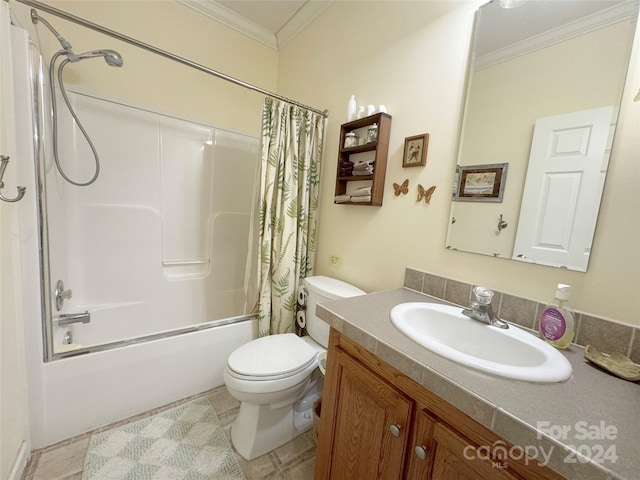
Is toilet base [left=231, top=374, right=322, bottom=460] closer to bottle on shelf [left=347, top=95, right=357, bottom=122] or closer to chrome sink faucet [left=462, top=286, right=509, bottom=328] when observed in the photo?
chrome sink faucet [left=462, top=286, right=509, bottom=328]

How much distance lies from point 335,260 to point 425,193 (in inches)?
28.7

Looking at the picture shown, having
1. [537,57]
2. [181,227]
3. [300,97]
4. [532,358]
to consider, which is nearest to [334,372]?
[532,358]

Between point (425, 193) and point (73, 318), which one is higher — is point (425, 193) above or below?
above

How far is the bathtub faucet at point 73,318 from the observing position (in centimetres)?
148

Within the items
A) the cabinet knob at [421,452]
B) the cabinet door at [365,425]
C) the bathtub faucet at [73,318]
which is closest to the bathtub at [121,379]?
the bathtub faucet at [73,318]

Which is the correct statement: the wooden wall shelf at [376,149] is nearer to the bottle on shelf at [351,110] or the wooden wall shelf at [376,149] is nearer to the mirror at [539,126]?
the bottle on shelf at [351,110]

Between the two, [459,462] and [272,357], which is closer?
[459,462]

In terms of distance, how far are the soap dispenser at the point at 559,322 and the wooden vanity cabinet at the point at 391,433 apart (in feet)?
1.50

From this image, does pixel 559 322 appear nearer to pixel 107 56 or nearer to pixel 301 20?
pixel 107 56

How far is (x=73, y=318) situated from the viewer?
1.54m

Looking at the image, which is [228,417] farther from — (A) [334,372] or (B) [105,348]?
(A) [334,372]

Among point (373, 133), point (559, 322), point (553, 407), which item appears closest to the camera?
point (553, 407)

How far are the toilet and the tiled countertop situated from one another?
62 cm

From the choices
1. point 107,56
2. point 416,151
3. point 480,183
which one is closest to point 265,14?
point 107,56
